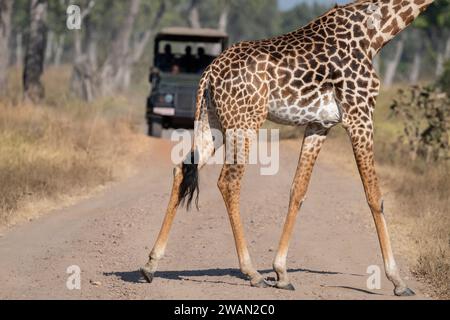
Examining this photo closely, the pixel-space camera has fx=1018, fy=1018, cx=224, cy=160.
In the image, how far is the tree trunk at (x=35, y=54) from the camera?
24.1 meters

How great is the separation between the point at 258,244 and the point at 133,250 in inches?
48.9

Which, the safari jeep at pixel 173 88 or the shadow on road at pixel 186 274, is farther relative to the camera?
the safari jeep at pixel 173 88

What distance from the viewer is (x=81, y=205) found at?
37.8 feet

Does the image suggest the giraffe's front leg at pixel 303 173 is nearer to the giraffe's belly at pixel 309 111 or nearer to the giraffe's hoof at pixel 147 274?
the giraffe's belly at pixel 309 111

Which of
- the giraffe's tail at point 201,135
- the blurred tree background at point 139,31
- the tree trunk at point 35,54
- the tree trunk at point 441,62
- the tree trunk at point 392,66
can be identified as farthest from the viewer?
the tree trunk at point 392,66

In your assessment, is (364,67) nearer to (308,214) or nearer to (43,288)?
(43,288)

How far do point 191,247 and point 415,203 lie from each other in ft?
12.1

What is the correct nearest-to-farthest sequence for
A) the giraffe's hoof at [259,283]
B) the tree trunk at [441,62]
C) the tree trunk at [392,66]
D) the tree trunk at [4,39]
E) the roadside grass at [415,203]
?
the giraffe's hoof at [259,283], the roadside grass at [415,203], the tree trunk at [4,39], the tree trunk at [441,62], the tree trunk at [392,66]

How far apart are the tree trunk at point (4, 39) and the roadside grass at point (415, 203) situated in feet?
27.3

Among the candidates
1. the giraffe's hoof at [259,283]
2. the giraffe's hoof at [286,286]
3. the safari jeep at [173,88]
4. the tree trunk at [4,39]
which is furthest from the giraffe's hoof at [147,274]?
the tree trunk at [4,39]

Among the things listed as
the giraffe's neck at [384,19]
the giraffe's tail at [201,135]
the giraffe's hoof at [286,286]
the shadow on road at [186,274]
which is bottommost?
the shadow on road at [186,274]

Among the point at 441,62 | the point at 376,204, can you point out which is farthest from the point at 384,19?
the point at 441,62

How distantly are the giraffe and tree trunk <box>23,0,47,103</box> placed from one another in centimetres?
1654

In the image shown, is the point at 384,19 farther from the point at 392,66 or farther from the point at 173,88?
the point at 392,66
